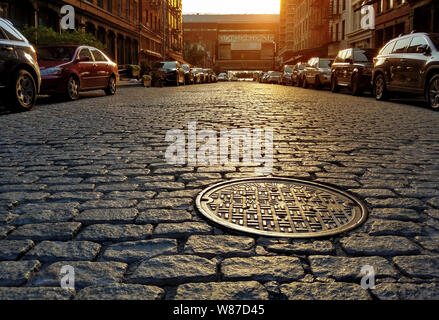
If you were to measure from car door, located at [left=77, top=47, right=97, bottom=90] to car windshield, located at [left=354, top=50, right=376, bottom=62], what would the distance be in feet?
32.2

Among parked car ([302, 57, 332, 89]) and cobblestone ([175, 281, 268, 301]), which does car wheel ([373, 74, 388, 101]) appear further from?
cobblestone ([175, 281, 268, 301])

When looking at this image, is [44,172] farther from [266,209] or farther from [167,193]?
[266,209]

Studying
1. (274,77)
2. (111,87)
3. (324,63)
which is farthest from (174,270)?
(274,77)

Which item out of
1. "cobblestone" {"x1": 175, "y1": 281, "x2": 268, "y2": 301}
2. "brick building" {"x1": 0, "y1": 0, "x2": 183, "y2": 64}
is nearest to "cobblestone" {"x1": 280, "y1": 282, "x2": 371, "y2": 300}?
"cobblestone" {"x1": 175, "y1": 281, "x2": 268, "y2": 301}

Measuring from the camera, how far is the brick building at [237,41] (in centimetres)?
11194

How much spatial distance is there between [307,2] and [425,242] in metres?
62.4

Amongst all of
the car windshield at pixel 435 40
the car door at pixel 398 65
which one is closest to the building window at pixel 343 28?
the car door at pixel 398 65

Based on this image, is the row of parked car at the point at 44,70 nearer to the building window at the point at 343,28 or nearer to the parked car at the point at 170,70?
the parked car at the point at 170,70

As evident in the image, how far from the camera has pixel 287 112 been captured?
10.6 meters

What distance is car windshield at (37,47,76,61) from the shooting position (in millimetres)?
13508

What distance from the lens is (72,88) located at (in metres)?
13.2

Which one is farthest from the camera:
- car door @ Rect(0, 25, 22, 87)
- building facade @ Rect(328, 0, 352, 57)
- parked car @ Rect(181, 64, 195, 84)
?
building facade @ Rect(328, 0, 352, 57)

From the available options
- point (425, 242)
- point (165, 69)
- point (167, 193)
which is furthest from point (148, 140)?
point (165, 69)
